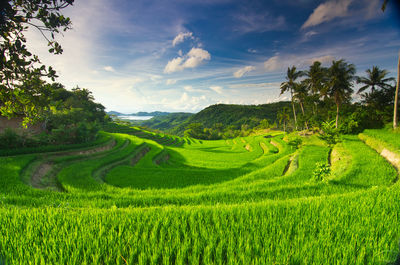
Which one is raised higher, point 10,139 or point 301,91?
point 301,91

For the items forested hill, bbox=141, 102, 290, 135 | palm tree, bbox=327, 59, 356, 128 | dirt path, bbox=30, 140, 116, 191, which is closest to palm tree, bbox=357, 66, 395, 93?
palm tree, bbox=327, 59, 356, 128

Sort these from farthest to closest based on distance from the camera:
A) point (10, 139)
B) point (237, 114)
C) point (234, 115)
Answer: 1. point (234, 115)
2. point (237, 114)
3. point (10, 139)

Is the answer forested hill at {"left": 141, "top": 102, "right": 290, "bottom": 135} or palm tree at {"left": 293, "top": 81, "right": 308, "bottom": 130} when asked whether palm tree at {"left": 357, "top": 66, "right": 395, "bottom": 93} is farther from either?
forested hill at {"left": 141, "top": 102, "right": 290, "bottom": 135}

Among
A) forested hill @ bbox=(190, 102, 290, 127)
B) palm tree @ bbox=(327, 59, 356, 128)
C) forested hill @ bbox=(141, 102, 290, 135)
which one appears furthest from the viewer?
forested hill @ bbox=(190, 102, 290, 127)

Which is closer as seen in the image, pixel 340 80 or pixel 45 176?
pixel 45 176

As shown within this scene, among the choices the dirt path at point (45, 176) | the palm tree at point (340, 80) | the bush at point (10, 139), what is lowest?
the dirt path at point (45, 176)

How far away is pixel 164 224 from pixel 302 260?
62.7 inches

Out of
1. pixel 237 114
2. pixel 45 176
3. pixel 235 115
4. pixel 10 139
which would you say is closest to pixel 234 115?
pixel 235 115

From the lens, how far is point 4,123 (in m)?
16.8

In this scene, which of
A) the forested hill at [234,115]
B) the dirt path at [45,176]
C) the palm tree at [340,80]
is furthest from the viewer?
the forested hill at [234,115]

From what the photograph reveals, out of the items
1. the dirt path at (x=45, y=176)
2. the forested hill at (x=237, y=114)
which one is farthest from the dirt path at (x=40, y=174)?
the forested hill at (x=237, y=114)

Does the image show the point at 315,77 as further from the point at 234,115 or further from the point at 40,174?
the point at 234,115

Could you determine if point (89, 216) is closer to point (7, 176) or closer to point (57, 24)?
point (57, 24)

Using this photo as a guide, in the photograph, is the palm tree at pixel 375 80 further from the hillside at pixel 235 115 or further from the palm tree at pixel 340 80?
the hillside at pixel 235 115
